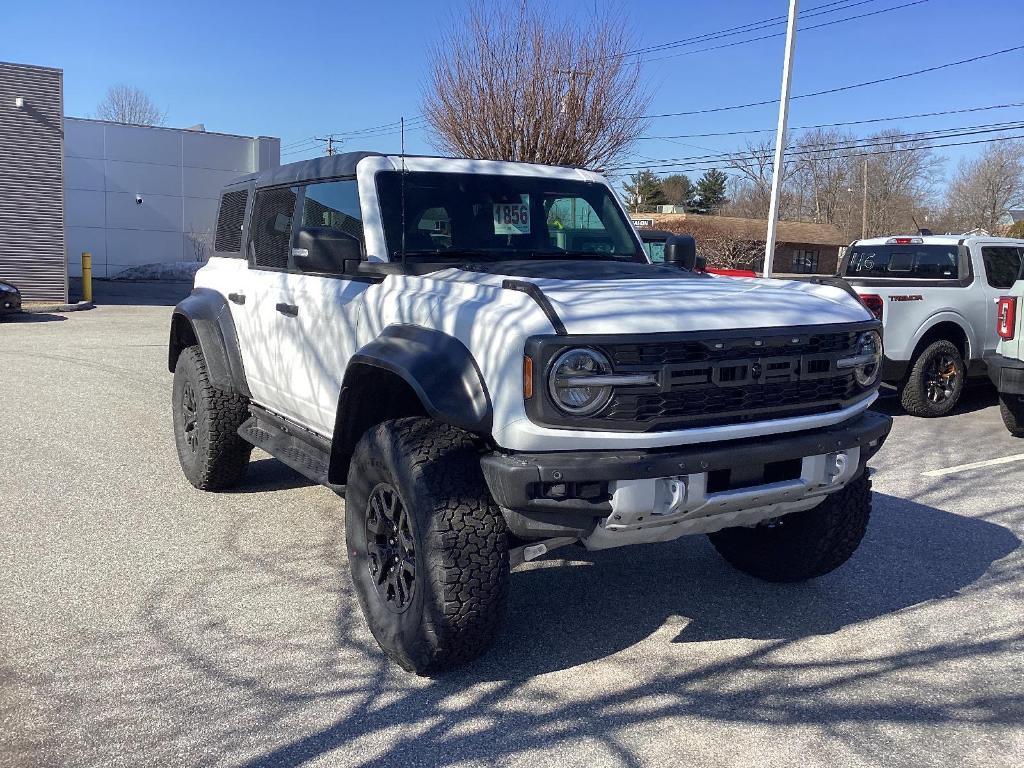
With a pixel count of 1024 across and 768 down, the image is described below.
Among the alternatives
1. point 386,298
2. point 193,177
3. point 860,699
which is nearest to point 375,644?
point 386,298

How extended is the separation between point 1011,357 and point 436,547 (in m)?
6.56

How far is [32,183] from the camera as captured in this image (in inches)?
870

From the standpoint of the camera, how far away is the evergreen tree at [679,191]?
75.1m

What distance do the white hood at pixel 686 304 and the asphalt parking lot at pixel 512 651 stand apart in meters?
1.35

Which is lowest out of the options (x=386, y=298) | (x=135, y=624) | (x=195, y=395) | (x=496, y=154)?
(x=135, y=624)

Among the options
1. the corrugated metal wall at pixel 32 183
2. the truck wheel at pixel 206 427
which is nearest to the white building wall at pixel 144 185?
the corrugated metal wall at pixel 32 183

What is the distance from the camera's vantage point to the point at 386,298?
3969mm

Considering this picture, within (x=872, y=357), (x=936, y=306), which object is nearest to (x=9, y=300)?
(x=936, y=306)

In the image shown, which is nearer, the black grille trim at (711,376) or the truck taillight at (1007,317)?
the black grille trim at (711,376)

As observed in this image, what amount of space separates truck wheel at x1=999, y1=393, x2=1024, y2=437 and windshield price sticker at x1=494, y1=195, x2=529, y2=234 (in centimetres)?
534

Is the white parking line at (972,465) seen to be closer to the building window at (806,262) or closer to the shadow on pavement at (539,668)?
the shadow on pavement at (539,668)

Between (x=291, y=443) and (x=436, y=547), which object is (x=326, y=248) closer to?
(x=291, y=443)

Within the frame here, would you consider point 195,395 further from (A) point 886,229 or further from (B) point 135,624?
(A) point 886,229

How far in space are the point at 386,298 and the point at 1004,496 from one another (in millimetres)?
4583
